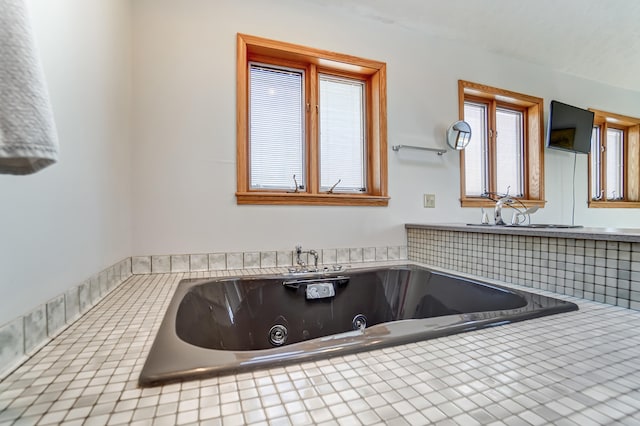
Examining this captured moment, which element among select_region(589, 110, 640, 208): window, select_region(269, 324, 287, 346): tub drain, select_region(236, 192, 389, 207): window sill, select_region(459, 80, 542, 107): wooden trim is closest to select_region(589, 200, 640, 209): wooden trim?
select_region(589, 110, 640, 208): window

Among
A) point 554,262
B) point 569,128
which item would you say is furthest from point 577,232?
point 569,128

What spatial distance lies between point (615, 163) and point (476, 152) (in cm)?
225

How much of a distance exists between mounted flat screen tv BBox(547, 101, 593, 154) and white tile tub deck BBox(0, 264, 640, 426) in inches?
97.6

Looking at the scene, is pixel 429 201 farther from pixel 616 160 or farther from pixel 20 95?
pixel 616 160

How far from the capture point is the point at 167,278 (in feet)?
4.60

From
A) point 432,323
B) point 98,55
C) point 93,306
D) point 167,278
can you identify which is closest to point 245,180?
point 167,278

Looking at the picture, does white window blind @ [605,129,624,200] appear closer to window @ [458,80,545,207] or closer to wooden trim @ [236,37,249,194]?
window @ [458,80,545,207]

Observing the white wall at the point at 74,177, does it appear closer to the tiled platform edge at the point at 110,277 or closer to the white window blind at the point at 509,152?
the tiled platform edge at the point at 110,277

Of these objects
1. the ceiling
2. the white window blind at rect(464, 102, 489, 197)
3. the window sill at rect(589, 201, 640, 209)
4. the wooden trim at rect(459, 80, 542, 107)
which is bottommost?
the window sill at rect(589, 201, 640, 209)

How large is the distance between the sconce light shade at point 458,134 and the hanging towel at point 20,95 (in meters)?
2.26

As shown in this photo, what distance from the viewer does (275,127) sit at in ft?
6.10

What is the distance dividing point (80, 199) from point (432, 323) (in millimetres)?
1146

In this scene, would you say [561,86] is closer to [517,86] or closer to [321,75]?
[517,86]

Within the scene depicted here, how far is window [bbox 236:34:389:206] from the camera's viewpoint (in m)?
1.75
